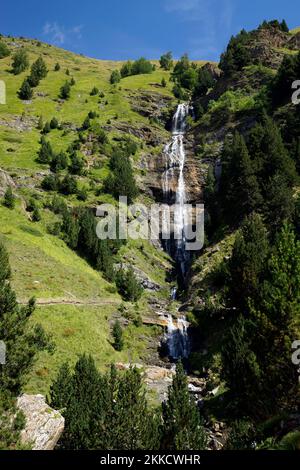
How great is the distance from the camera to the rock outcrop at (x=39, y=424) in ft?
71.5

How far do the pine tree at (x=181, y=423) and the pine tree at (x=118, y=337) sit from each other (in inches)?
756

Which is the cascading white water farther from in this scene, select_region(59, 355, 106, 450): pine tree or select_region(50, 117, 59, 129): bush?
select_region(59, 355, 106, 450): pine tree

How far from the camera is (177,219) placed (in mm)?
79125

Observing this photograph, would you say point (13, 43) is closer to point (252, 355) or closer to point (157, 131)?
point (157, 131)

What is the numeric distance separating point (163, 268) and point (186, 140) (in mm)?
38970

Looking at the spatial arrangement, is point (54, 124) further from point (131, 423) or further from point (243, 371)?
point (131, 423)

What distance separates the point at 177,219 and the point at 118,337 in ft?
122

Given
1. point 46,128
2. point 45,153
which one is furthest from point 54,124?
point 45,153

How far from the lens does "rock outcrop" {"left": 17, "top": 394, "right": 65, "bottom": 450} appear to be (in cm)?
2180

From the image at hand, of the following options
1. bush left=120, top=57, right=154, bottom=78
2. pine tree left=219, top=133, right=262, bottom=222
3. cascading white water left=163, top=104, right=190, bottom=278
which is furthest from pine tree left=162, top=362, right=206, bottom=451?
Result: bush left=120, top=57, right=154, bottom=78

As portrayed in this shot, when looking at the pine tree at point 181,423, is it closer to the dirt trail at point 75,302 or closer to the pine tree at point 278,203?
the dirt trail at point 75,302

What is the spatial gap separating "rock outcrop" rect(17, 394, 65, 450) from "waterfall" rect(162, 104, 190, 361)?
2606 cm

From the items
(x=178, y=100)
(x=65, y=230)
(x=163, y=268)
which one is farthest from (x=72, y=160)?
(x=178, y=100)
